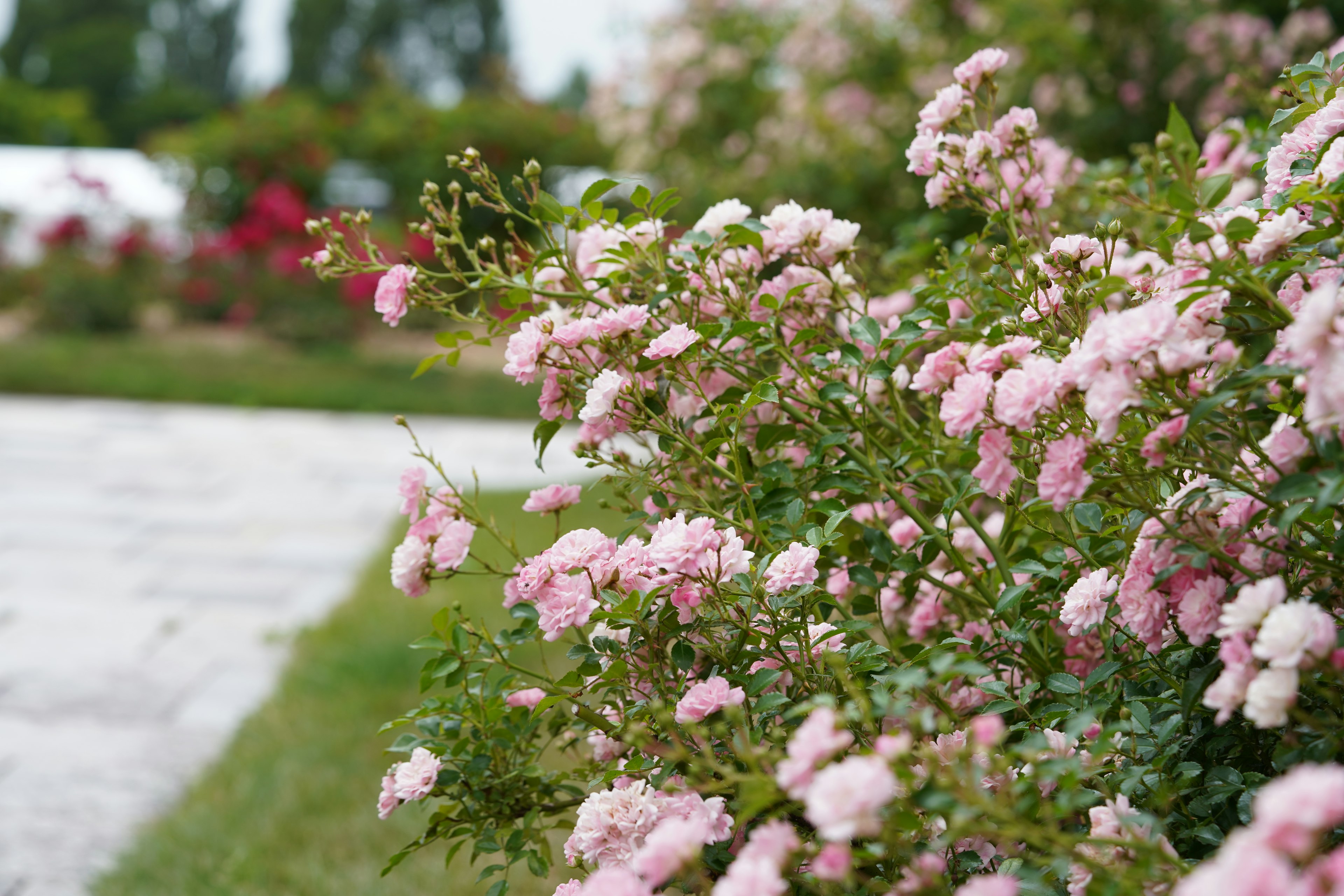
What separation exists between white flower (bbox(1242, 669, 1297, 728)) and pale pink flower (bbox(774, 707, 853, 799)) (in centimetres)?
27

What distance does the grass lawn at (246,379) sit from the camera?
6.60 metres

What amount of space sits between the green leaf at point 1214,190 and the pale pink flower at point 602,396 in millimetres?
528

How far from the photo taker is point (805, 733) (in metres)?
0.67

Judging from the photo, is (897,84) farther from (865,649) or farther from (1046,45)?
(865,649)

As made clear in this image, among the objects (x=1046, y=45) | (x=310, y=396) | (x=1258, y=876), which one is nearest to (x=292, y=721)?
(x=1258, y=876)

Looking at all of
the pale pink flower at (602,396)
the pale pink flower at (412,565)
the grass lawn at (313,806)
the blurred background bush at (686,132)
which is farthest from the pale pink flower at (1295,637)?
the grass lawn at (313,806)

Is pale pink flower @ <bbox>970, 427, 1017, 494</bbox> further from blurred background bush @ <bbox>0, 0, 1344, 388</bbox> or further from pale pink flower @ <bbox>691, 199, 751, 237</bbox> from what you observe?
blurred background bush @ <bbox>0, 0, 1344, 388</bbox>

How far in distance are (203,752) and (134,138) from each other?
25.1 meters

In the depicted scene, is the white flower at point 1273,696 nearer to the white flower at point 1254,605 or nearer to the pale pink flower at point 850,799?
the white flower at point 1254,605

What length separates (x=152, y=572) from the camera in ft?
12.4

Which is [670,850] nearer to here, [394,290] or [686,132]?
[394,290]

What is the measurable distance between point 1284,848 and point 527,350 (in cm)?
78

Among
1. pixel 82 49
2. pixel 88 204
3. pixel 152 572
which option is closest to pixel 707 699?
pixel 152 572

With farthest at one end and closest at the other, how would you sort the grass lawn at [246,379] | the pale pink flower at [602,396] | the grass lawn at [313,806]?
the grass lawn at [246,379], the grass lawn at [313,806], the pale pink flower at [602,396]
